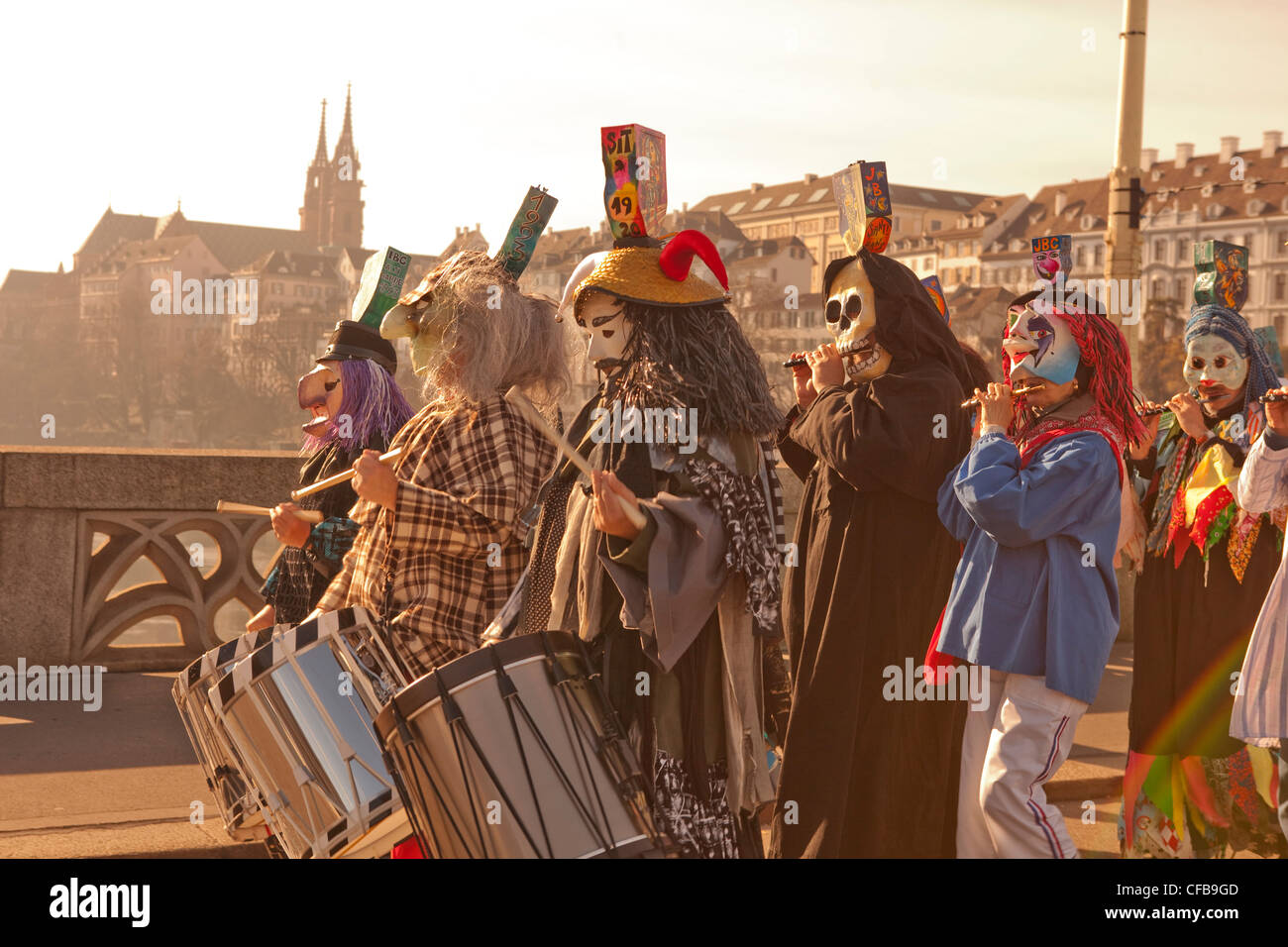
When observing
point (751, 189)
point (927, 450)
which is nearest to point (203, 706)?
point (927, 450)

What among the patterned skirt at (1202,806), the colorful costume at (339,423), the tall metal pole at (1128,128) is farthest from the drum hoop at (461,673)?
the tall metal pole at (1128,128)

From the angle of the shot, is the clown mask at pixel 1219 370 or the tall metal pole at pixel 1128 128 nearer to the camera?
the clown mask at pixel 1219 370

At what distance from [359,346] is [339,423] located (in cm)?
26

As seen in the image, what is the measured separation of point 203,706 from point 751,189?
4859 inches

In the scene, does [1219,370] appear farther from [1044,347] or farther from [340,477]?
[340,477]

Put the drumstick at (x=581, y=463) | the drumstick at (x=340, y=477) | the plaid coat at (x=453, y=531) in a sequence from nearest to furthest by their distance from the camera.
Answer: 1. the drumstick at (x=581, y=463)
2. the plaid coat at (x=453, y=531)
3. the drumstick at (x=340, y=477)

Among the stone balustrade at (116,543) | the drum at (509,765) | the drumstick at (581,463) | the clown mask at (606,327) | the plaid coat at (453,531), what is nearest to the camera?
the drum at (509,765)

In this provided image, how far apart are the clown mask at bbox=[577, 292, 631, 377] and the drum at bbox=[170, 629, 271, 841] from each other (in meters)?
1.06

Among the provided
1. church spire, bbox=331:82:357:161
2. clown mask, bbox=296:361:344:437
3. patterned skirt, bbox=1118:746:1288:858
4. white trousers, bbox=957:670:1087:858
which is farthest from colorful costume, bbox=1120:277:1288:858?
church spire, bbox=331:82:357:161

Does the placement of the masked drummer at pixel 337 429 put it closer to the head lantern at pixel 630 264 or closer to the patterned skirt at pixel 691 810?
the head lantern at pixel 630 264

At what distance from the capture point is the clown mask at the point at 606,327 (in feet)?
12.0

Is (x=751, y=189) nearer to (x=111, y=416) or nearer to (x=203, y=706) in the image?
(x=111, y=416)

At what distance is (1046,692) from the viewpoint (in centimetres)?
363

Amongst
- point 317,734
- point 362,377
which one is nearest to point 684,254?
point 317,734
